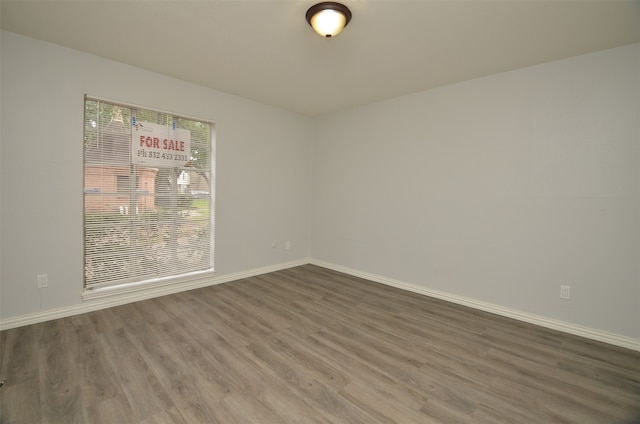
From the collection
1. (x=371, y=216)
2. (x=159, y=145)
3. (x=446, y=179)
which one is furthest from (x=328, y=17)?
(x=371, y=216)

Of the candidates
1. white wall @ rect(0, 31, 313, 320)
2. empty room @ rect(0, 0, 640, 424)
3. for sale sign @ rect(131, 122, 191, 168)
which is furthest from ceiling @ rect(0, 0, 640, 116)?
for sale sign @ rect(131, 122, 191, 168)

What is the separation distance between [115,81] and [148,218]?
156cm

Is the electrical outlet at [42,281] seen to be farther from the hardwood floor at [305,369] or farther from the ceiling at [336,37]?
the ceiling at [336,37]

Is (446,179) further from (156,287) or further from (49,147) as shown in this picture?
(49,147)

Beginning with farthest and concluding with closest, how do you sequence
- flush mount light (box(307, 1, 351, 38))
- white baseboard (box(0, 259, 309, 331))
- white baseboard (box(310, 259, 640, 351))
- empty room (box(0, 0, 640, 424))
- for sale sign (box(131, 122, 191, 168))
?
1. for sale sign (box(131, 122, 191, 168))
2. white baseboard (box(0, 259, 309, 331))
3. white baseboard (box(310, 259, 640, 351))
4. flush mount light (box(307, 1, 351, 38))
5. empty room (box(0, 0, 640, 424))

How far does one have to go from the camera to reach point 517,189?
308 cm

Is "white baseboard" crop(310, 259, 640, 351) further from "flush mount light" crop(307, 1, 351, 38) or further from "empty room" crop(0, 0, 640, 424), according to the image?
"flush mount light" crop(307, 1, 351, 38)

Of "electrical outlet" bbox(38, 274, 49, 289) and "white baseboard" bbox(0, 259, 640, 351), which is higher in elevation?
"electrical outlet" bbox(38, 274, 49, 289)

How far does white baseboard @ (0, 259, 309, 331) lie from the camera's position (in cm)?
269

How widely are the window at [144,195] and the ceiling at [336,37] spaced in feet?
2.30

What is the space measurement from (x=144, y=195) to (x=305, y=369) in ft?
9.11

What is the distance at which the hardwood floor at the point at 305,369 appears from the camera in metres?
1.70

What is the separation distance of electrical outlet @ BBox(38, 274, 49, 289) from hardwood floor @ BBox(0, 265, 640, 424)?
15.4 inches

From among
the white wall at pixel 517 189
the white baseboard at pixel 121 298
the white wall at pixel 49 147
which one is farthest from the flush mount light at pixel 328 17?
the white baseboard at pixel 121 298
